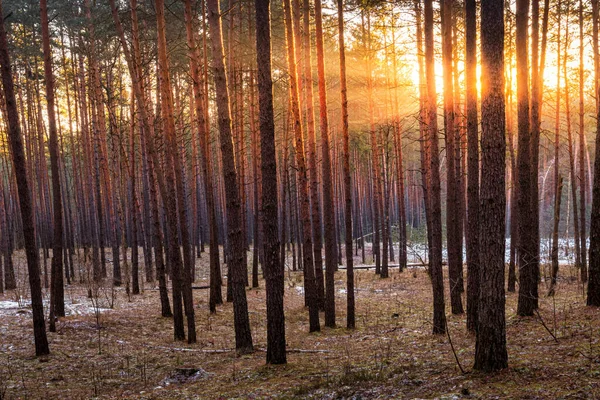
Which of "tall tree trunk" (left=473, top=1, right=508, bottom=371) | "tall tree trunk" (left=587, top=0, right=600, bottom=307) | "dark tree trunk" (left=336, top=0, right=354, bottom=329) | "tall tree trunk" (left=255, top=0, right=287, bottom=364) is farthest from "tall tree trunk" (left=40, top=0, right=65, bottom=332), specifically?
"tall tree trunk" (left=587, top=0, right=600, bottom=307)

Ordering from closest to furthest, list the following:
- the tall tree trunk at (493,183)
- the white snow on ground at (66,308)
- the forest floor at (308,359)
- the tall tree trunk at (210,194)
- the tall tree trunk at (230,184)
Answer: the tall tree trunk at (493,183) → the forest floor at (308,359) → the tall tree trunk at (230,184) → the tall tree trunk at (210,194) → the white snow on ground at (66,308)

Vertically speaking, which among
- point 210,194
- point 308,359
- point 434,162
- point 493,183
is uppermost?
point 434,162

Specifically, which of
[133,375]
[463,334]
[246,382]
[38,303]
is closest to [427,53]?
[463,334]

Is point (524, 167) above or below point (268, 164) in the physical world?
below

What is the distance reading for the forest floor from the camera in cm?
533

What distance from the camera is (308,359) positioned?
8.07 metres

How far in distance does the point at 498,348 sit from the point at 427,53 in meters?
6.09

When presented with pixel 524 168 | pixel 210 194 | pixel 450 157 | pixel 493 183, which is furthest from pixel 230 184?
pixel 210 194

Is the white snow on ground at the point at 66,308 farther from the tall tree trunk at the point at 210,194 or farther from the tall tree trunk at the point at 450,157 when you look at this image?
the tall tree trunk at the point at 450,157

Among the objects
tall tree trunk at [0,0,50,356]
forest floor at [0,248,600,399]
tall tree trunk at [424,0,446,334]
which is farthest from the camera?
tall tree trunk at [424,0,446,334]

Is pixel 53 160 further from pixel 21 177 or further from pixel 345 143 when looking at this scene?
pixel 345 143

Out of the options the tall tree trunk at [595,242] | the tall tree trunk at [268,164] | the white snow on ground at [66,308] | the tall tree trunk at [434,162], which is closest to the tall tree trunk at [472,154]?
the tall tree trunk at [434,162]

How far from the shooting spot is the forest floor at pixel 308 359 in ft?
17.5

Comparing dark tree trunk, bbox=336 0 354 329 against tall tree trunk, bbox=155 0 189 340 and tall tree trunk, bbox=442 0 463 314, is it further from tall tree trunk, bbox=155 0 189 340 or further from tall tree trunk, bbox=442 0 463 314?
tall tree trunk, bbox=155 0 189 340
